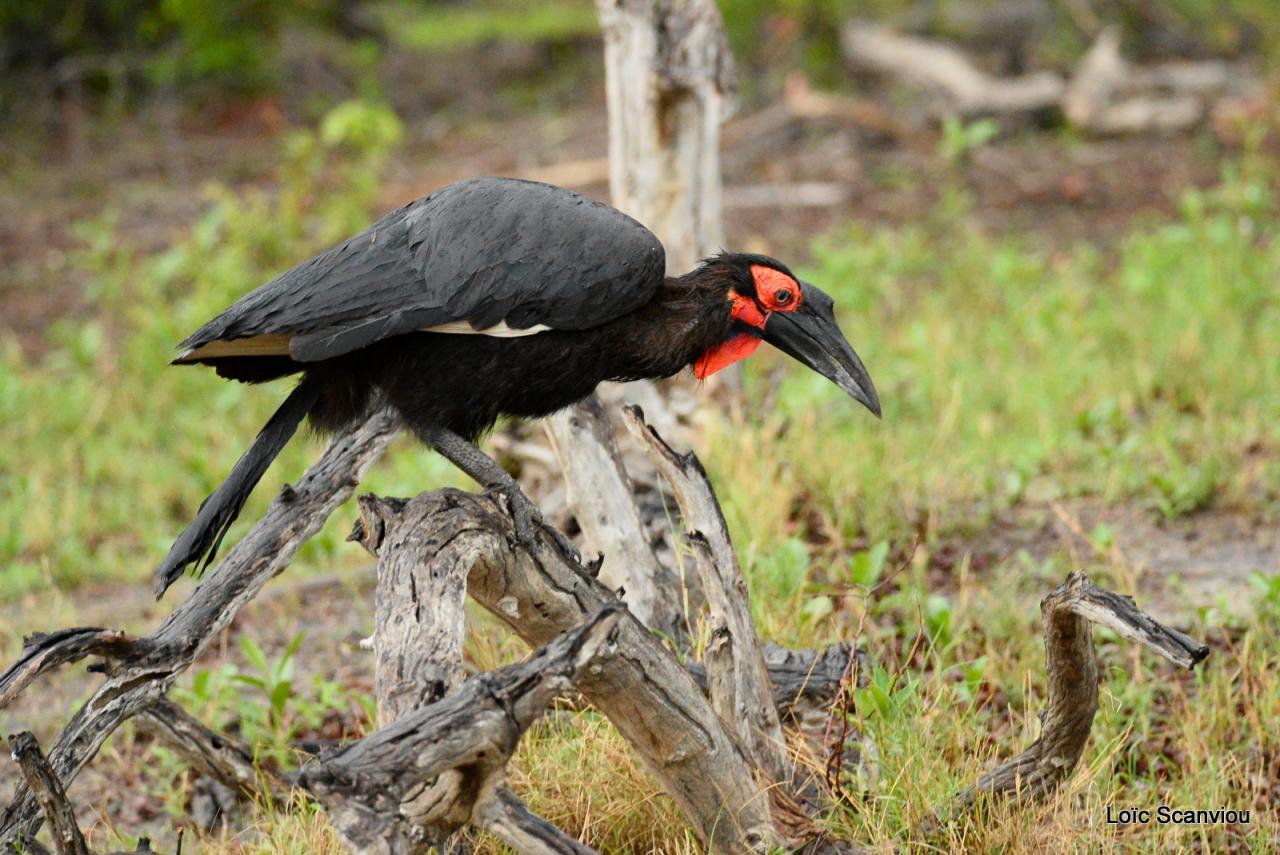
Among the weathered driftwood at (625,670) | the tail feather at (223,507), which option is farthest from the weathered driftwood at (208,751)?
the weathered driftwood at (625,670)

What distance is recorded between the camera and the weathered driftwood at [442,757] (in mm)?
2117

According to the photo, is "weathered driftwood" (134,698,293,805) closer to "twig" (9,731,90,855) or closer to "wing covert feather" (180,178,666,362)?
"twig" (9,731,90,855)

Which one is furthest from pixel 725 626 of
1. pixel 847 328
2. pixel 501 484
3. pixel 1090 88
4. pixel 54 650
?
pixel 1090 88

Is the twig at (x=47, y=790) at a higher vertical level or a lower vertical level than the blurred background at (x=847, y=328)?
higher

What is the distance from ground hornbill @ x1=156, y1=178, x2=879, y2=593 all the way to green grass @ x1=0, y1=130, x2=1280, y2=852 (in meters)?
0.69

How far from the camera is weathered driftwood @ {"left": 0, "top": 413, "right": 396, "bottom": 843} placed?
8.08 ft

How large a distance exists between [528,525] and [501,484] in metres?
0.15

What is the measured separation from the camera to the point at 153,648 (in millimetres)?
2623

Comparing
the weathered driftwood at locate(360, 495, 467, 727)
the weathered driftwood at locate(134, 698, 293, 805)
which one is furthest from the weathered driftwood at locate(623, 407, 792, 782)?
the weathered driftwood at locate(134, 698, 293, 805)

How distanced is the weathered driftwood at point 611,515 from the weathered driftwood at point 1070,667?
1053 mm

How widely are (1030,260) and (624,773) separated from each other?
5.43 meters

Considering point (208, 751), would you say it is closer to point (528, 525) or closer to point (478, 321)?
point (528, 525)

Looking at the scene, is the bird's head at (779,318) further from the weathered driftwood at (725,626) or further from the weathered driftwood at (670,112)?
the weathered driftwood at (670,112)

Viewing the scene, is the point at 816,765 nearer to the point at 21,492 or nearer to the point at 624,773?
the point at 624,773
